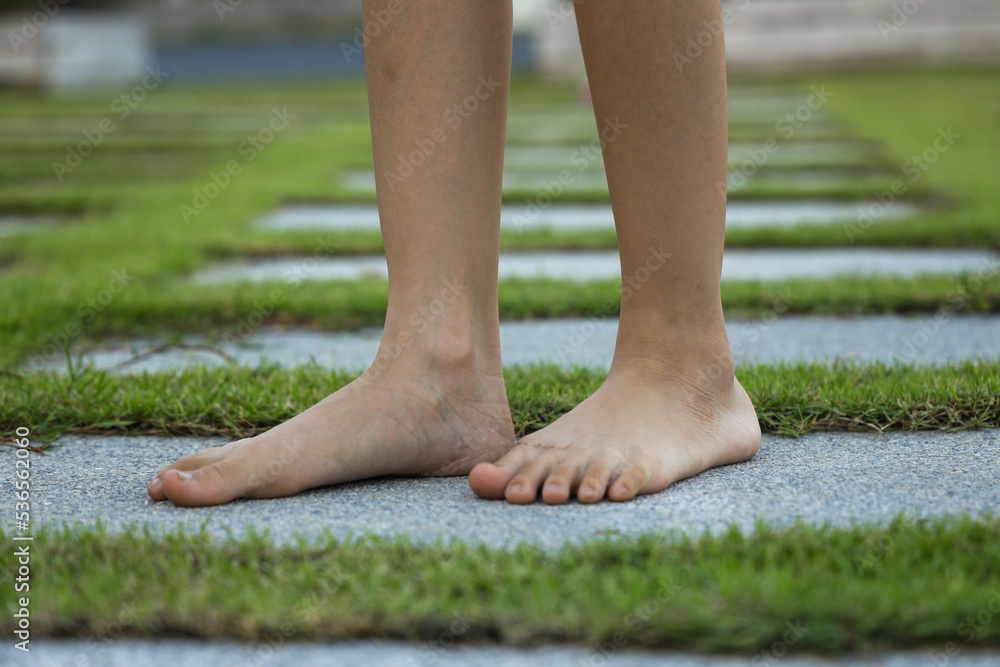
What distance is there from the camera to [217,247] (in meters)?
2.73

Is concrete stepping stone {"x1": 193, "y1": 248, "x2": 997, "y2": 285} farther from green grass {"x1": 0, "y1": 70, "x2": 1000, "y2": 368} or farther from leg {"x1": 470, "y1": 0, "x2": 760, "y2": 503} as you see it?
leg {"x1": 470, "y1": 0, "x2": 760, "y2": 503}

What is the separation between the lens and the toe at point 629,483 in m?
1.01

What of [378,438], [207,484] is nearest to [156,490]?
[207,484]

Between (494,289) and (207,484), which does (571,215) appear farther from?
(207,484)

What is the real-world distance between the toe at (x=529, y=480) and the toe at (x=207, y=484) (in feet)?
0.95

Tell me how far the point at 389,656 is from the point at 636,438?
0.46 meters

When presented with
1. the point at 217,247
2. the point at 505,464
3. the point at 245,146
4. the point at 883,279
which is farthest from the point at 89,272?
the point at 245,146

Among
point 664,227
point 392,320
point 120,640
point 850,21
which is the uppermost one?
point 850,21

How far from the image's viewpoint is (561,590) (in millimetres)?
766

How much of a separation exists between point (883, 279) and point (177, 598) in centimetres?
183

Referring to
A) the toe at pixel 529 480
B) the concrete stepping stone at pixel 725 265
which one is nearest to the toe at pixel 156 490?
the toe at pixel 529 480

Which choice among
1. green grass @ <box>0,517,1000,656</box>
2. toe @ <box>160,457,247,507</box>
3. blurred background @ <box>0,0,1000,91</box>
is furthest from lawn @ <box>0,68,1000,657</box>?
blurred background @ <box>0,0,1000,91</box>

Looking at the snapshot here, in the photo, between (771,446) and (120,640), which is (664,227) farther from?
(120,640)

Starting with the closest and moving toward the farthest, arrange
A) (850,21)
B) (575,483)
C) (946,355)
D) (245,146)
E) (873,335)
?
1. (575,483)
2. (946,355)
3. (873,335)
4. (245,146)
5. (850,21)
